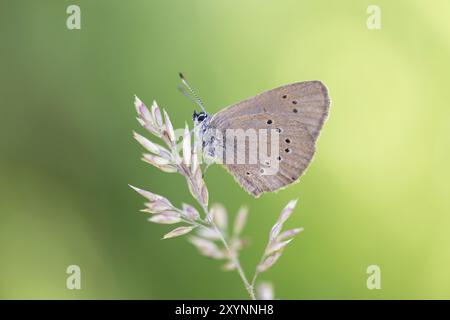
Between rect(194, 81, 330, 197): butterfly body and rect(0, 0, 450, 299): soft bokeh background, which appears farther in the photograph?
rect(0, 0, 450, 299): soft bokeh background

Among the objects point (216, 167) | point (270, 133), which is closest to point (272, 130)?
point (270, 133)

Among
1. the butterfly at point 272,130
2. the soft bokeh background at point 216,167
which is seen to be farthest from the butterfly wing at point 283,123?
the soft bokeh background at point 216,167

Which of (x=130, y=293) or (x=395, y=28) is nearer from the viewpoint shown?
(x=130, y=293)

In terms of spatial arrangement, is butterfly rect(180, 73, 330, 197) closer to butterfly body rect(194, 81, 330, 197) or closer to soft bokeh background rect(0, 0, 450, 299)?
butterfly body rect(194, 81, 330, 197)

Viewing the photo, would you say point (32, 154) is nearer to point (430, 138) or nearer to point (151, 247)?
point (151, 247)

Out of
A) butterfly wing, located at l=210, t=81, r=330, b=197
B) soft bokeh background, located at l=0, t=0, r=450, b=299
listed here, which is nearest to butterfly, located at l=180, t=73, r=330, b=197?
butterfly wing, located at l=210, t=81, r=330, b=197

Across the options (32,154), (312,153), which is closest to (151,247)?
(32,154)
